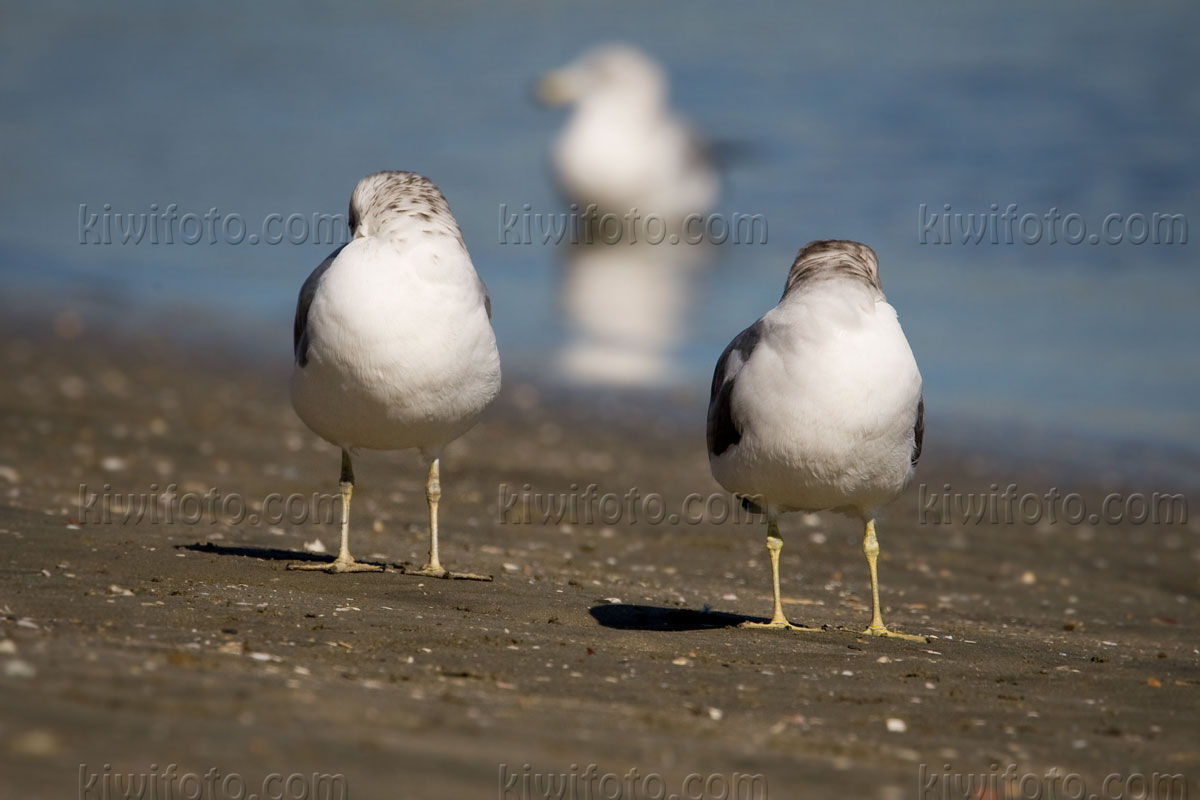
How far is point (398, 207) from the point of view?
7.66 metres

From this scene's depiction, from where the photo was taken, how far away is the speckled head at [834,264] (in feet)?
22.7

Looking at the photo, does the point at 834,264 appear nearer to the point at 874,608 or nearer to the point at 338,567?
the point at 874,608

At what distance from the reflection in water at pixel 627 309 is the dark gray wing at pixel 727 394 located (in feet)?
24.0

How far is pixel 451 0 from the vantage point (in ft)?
136

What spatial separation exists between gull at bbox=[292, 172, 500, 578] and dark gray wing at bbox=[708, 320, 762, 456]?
1.14 m

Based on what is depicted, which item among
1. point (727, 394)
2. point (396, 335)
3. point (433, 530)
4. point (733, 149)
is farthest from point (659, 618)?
point (733, 149)

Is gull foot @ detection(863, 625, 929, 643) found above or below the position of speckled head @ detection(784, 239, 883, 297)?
below

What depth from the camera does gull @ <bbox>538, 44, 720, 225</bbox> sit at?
73.2 feet

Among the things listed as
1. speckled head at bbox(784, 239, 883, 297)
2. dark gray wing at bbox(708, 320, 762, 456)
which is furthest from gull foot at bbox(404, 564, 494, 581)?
speckled head at bbox(784, 239, 883, 297)

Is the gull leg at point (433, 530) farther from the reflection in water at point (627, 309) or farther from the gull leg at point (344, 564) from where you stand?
the reflection in water at point (627, 309)

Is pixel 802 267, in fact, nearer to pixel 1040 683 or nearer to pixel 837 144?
pixel 1040 683

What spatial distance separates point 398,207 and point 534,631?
2.26 metres

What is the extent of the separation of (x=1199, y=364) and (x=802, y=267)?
10.0 meters

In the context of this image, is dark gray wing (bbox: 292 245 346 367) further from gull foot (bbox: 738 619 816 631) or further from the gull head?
the gull head
